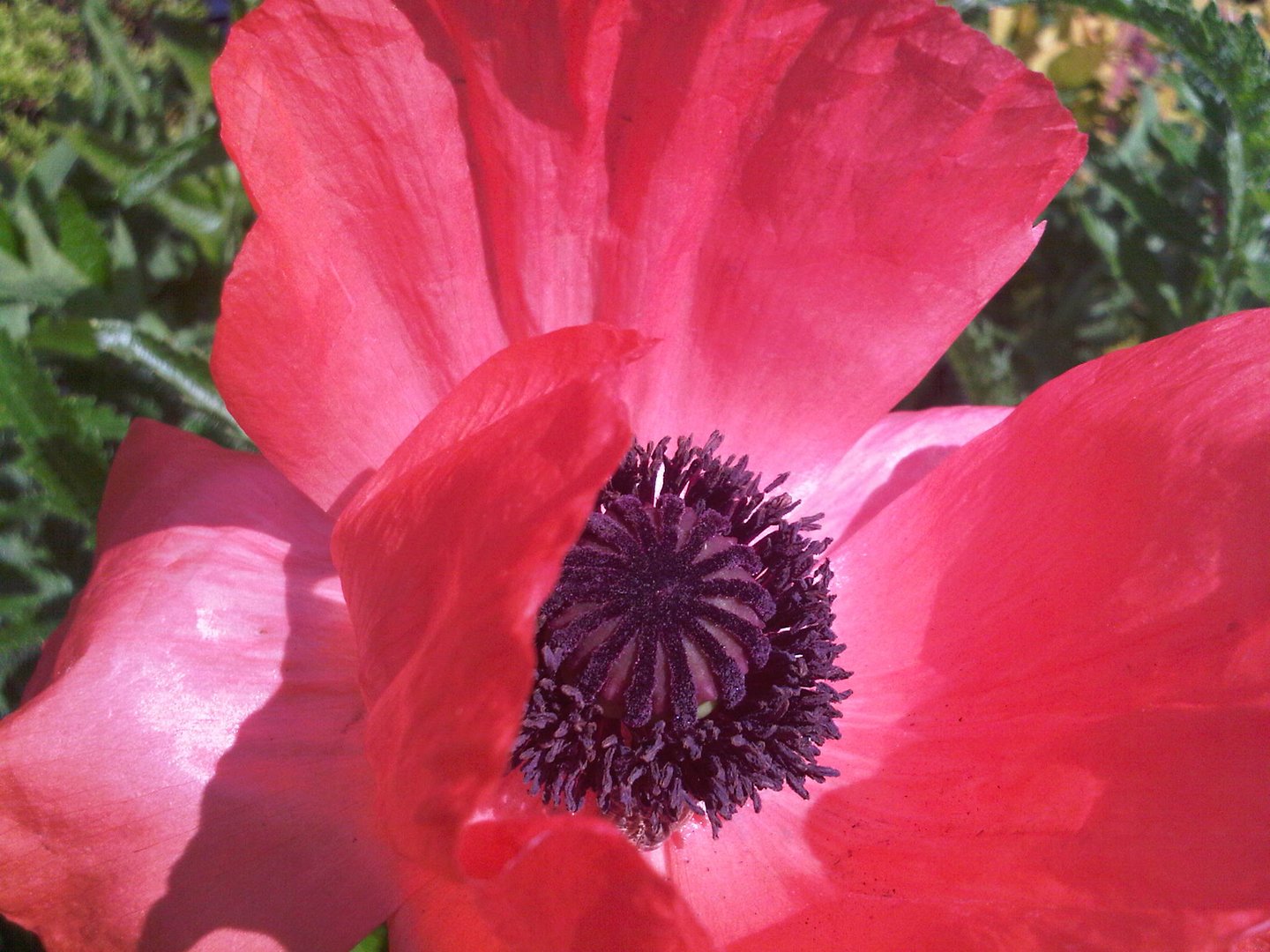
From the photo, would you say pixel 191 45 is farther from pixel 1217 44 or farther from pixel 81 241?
pixel 1217 44

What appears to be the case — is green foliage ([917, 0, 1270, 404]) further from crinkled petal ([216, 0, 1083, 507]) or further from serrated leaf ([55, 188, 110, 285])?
serrated leaf ([55, 188, 110, 285])

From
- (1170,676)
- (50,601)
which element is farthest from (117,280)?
(1170,676)

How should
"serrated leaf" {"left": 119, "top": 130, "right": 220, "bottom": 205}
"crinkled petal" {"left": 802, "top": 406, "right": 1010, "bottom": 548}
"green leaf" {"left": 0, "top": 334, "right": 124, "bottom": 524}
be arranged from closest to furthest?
"green leaf" {"left": 0, "top": 334, "right": 124, "bottom": 524}
"serrated leaf" {"left": 119, "top": 130, "right": 220, "bottom": 205}
"crinkled petal" {"left": 802, "top": 406, "right": 1010, "bottom": 548}

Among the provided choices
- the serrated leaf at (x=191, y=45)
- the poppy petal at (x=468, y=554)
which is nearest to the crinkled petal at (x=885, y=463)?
the poppy petal at (x=468, y=554)

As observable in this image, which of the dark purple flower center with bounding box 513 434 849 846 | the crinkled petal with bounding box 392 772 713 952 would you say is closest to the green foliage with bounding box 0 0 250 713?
the dark purple flower center with bounding box 513 434 849 846

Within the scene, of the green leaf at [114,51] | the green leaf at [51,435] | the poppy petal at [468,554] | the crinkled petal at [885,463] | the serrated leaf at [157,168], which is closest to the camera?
the poppy petal at [468,554]

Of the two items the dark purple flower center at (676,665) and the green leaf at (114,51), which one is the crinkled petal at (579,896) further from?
the green leaf at (114,51)

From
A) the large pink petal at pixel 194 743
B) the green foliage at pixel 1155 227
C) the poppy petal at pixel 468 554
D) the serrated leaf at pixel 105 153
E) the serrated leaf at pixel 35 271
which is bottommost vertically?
the green foliage at pixel 1155 227
